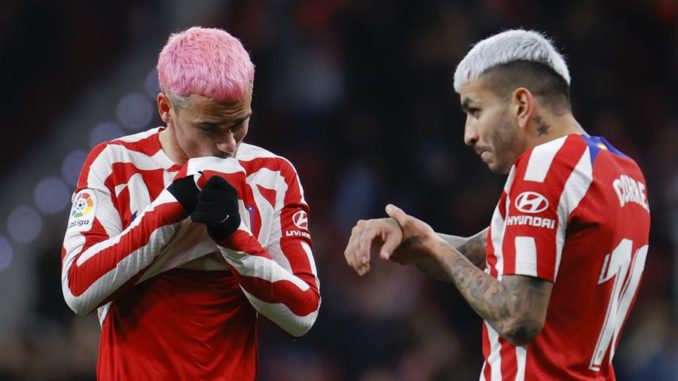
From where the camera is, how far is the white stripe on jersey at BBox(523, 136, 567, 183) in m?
2.59

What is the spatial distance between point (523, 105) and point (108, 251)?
1130mm

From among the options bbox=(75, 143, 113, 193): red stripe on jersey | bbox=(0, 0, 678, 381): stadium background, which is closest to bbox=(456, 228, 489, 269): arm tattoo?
bbox=(75, 143, 113, 193): red stripe on jersey

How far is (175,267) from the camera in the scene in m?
2.73

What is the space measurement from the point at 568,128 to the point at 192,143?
98 centimetres

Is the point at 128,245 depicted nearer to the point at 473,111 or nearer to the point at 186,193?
the point at 186,193

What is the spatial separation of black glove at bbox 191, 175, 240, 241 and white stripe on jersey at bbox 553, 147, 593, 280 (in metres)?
0.78

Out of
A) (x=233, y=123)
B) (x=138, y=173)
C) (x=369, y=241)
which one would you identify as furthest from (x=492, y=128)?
(x=138, y=173)

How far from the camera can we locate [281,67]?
7.63 m

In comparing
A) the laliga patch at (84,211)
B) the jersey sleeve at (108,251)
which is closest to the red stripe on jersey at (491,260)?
the jersey sleeve at (108,251)

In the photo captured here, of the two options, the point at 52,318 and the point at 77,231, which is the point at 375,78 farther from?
the point at 77,231

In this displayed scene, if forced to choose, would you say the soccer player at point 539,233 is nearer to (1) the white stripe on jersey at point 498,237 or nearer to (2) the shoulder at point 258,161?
(1) the white stripe on jersey at point 498,237

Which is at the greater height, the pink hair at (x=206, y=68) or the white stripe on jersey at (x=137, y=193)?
the pink hair at (x=206, y=68)

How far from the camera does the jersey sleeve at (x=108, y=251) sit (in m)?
2.57

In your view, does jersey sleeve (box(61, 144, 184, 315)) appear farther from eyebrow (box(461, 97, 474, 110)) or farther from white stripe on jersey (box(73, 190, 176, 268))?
eyebrow (box(461, 97, 474, 110))
